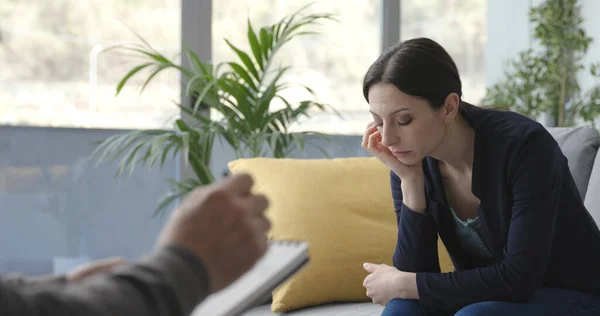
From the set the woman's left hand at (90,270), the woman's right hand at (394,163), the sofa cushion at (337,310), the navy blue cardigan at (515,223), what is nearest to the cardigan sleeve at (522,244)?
the navy blue cardigan at (515,223)

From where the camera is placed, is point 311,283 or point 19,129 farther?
point 19,129

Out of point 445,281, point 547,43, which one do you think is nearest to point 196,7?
point 547,43

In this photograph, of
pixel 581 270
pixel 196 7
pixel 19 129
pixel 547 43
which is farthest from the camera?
pixel 547 43

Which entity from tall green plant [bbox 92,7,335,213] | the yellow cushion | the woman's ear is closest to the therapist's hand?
the woman's ear

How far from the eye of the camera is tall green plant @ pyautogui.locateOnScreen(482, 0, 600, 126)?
430cm

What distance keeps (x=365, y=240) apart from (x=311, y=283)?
0.19 meters

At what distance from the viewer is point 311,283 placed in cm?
209

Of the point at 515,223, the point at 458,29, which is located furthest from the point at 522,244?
the point at 458,29

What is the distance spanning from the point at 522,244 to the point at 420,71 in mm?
411

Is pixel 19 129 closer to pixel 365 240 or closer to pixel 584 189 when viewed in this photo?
→ pixel 365 240

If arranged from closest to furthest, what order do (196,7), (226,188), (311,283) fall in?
(226,188) < (311,283) < (196,7)

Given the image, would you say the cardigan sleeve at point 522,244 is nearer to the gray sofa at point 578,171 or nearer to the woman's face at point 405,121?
the woman's face at point 405,121

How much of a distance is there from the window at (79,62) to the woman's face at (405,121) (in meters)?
2.00

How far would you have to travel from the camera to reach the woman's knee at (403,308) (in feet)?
5.51
